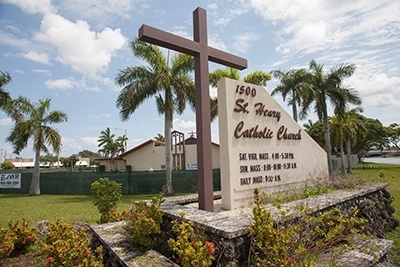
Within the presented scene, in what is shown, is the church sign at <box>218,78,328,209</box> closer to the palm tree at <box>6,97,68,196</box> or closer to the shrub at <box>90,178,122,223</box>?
the shrub at <box>90,178,122,223</box>

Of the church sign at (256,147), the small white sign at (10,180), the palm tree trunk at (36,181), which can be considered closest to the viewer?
the church sign at (256,147)

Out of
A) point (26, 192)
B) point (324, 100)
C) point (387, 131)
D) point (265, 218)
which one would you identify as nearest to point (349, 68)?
point (324, 100)

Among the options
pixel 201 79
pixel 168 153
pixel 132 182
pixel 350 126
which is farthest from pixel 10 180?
pixel 350 126

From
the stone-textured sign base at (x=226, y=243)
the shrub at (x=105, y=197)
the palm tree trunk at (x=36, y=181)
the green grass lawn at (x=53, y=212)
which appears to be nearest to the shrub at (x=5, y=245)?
the stone-textured sign base at (x=226, y=243)

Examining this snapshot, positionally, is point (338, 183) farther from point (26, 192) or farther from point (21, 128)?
point (26, 192)

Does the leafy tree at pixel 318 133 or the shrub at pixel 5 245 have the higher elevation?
the leafy tree at pixel 318 133

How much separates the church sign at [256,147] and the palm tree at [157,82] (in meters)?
9.17

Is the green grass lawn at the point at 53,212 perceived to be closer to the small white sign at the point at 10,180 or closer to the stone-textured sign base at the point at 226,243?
the stone-textured sign base at the point at 226,243

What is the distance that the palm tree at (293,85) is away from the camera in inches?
776

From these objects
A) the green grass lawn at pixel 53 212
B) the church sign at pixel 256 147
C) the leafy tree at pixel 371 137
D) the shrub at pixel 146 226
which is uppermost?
the leafy tree at pixel 371 137

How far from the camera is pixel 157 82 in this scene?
14.4m

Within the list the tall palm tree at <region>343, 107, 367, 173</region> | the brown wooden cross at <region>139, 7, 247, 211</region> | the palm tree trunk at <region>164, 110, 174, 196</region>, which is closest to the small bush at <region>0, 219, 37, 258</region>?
the brown wooden cross at <region>139, 7, 247, 211</region>

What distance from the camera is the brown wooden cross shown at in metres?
4.60

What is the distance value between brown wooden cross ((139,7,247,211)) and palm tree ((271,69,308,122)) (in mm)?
16155
